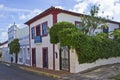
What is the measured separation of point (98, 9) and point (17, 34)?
22.1m

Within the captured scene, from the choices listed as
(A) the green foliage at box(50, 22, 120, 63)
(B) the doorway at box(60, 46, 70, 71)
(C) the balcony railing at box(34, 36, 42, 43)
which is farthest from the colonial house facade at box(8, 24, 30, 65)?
(A) the green foliage at box(50, 22, 120, 63)

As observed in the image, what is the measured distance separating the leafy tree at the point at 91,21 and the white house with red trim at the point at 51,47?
137 cm

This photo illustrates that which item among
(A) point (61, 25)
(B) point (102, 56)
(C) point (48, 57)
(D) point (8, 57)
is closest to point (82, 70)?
(B) point (102, 56)

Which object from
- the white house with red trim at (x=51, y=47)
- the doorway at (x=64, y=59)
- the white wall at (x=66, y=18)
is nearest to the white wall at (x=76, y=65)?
the white house with red trim at (x=51, y=47)

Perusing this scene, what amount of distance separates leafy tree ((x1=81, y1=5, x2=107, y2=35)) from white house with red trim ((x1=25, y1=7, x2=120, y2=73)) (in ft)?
4.50

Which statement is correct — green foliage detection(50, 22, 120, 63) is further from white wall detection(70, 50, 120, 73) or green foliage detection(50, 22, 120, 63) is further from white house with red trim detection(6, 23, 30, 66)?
white house with red trim detection(6, 23, 30, 66)

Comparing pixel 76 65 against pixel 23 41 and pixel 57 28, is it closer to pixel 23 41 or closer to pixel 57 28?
pixel 57 28

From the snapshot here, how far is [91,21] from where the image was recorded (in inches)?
1079

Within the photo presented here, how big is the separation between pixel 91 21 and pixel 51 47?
4.72m

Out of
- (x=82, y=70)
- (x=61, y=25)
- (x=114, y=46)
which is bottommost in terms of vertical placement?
→ (x=82, y=70)

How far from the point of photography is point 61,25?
24.3 m

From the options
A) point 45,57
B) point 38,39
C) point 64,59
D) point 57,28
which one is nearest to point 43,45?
point 45,57

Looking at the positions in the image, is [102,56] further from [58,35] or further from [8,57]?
[8,57]

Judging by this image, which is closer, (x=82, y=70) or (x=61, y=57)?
(x=82, y=70)
